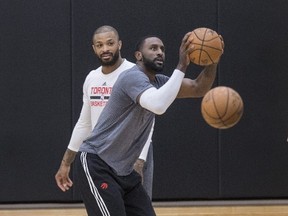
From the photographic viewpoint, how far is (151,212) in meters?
5.23

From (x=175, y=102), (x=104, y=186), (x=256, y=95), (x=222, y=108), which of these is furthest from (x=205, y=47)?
(x=256, y=95)

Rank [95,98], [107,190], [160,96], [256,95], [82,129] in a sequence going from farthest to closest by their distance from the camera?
[256,95] < [95,98] < [82,129] < [107,190] < [160,96]

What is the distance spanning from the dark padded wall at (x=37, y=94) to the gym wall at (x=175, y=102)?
0.01 meters

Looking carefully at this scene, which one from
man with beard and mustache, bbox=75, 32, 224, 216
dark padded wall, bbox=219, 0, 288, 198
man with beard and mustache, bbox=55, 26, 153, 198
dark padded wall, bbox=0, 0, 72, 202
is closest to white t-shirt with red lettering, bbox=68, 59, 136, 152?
man with beard and mustache, bbox=55, 26, 153, 198

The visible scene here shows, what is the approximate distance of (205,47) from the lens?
522cm

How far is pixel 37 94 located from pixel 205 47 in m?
3.54

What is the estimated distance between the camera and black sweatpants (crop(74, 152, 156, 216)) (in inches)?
199

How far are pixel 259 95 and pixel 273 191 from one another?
105cm

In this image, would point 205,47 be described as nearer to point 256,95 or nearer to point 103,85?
point 103,85

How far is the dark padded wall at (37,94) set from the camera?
330 inches

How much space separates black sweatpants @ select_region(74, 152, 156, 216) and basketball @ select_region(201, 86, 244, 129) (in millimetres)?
647

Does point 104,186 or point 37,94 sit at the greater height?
point 37,94

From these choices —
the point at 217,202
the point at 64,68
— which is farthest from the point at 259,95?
the point at 64,68

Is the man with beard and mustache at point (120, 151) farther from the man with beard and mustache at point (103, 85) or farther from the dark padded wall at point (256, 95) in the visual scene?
the dark padded wall at point (256, 95)
